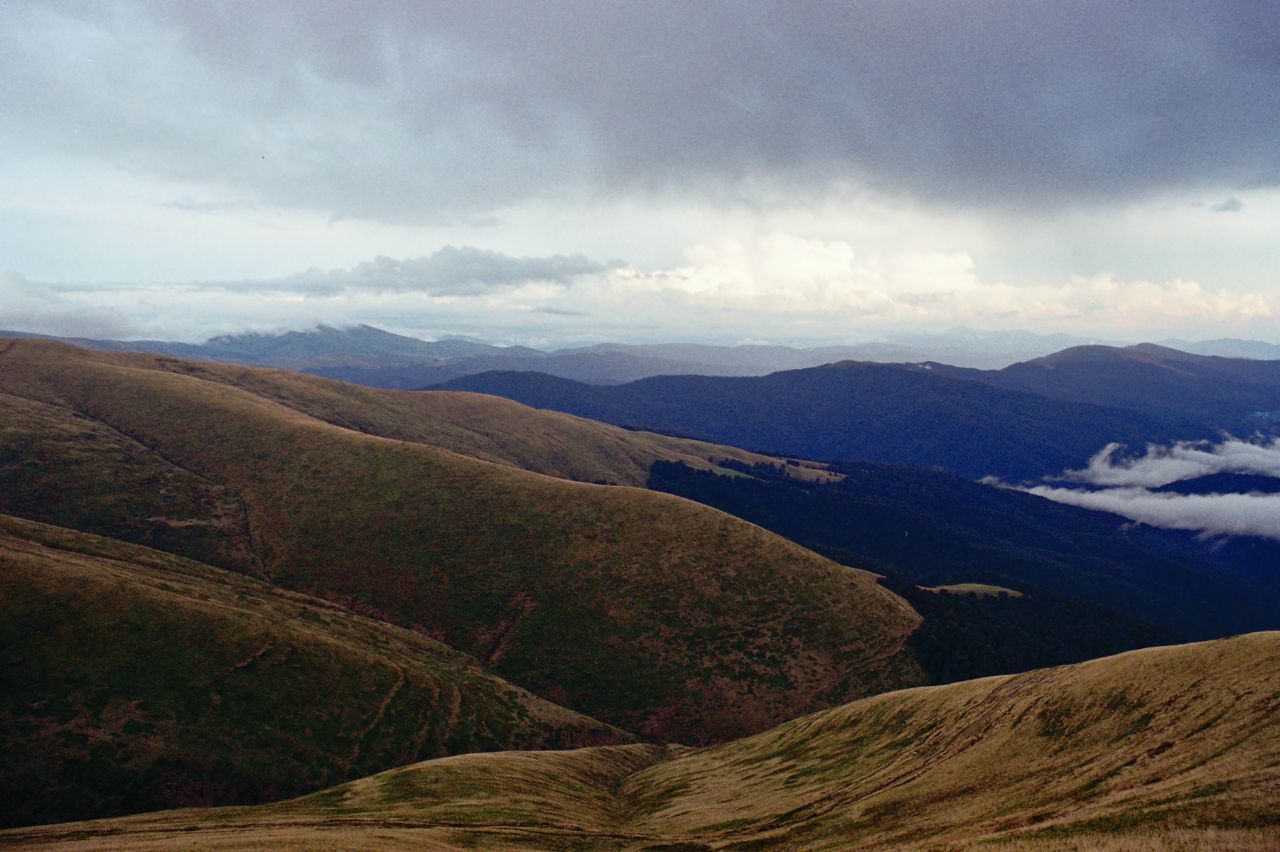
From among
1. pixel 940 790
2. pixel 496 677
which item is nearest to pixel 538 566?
pixel 496 677

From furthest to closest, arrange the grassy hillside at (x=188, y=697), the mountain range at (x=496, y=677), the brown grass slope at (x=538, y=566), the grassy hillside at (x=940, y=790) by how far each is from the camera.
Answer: the brown grass slope at (x=538, y=566) → the grassy hillside at (x=188, y=697) → the mountain range at (x=496, y=677) → the grassy hillside at (x=940, y=790)

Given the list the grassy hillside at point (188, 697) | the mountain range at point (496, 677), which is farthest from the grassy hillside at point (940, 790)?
the grassy hillside at point (188, 697)

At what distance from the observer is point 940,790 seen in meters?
31.6

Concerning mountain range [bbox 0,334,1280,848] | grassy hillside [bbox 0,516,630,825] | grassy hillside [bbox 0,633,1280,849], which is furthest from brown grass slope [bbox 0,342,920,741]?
grassy hillside [bbox 0,633,1280,849]

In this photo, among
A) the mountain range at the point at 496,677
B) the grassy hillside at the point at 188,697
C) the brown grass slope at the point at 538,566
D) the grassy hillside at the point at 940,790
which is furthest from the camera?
the brown grass slope at the point at 538,566

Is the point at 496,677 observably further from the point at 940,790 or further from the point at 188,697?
the point at 940,790

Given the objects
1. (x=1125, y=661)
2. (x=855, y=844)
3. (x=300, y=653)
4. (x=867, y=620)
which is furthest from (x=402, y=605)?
(x=1125, y=661)

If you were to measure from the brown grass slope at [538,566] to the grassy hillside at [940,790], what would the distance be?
42.2 metres

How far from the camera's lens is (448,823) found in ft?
120

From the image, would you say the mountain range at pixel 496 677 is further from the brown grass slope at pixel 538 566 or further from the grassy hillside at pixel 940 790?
the brown grass slope at pixel 538 566

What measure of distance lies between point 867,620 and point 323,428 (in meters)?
139

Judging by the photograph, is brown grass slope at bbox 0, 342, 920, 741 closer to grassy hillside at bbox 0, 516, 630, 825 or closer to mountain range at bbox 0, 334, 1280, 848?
mountain range at bbox 0, 334, 1280, 848

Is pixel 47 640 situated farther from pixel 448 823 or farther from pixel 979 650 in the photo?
pixel 979 650

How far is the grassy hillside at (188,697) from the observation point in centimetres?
4872
